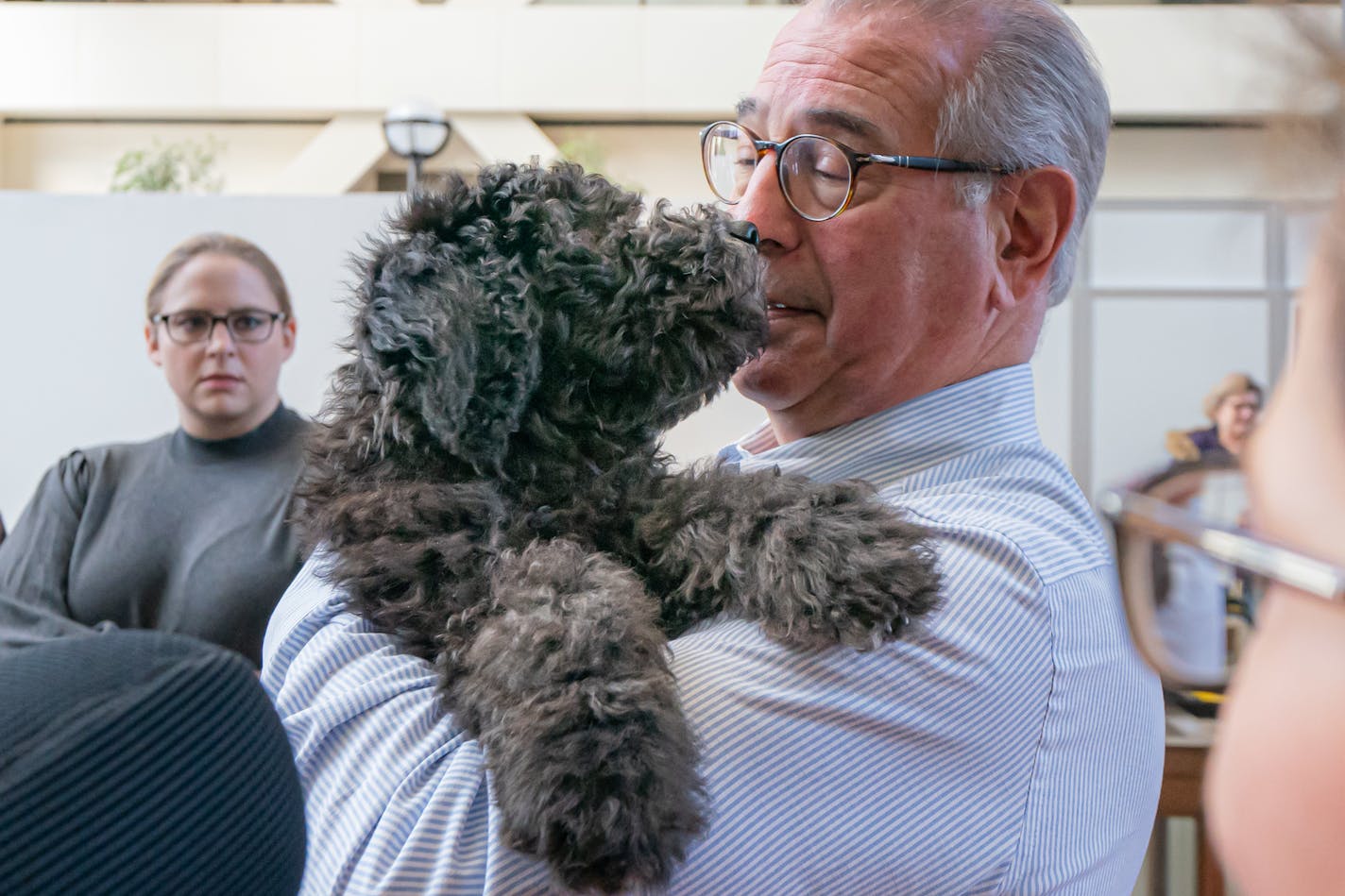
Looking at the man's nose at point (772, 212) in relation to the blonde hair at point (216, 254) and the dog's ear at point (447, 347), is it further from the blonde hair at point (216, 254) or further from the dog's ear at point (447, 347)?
the blonde hair at point (216, 254)

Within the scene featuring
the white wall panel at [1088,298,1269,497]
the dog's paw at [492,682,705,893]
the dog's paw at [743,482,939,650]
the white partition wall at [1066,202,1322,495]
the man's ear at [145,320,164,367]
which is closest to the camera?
the dog's paw at [492,682,705,893]

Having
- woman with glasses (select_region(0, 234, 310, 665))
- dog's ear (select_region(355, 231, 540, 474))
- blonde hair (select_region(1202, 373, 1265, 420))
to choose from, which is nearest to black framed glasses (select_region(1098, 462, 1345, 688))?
dog's ear (select_region(355, 231, 540, 474))

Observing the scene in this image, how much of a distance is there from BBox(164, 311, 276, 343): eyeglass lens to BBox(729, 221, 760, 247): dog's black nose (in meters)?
2.33

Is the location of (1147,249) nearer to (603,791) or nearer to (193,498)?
(193,498)

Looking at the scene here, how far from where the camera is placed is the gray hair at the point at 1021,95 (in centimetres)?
172

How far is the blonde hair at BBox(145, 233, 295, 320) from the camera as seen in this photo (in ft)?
11.7

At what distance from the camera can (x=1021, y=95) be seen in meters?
1.74

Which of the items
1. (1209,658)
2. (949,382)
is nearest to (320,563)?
(949,382)

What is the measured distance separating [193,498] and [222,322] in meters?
0.56

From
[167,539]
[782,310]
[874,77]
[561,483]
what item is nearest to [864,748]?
[561,483]

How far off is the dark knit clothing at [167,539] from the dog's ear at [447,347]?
1.67 metres

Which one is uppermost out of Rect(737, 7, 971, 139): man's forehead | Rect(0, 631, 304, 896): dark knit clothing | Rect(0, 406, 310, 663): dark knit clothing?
Rect(737, 7, 971, 139): man's forehead

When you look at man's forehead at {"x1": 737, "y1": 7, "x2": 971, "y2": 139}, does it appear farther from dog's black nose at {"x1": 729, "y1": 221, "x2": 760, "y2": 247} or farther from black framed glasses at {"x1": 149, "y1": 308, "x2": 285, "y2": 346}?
black framed glasses at {"x1": 149, "y1": 308, "x2": 285, "y2": 346}

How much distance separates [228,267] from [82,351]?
2622mm
